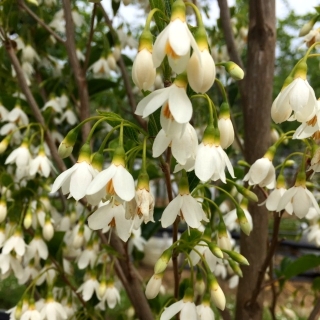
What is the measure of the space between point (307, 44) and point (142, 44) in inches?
25.5

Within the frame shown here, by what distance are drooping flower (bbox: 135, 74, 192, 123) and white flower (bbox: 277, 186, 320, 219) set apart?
1.06 feet

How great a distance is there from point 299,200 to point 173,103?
0.35m

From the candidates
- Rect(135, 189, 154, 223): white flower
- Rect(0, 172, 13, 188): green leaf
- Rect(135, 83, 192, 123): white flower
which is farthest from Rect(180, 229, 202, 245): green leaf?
Rect(0, 172, 13, 188): green leaf

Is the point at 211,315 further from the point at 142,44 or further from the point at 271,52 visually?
the point at 271,52

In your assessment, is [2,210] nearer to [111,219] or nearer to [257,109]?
[111,219]

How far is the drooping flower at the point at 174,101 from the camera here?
0.46 metres

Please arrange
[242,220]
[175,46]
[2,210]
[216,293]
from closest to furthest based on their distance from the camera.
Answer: [175,46] < [216,293] < [242,220] < [2,210]

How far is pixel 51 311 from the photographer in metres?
0.98

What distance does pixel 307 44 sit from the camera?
3.31ft

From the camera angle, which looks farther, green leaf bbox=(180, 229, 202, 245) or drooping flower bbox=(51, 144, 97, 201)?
green leaf bbox=(180, 229, 202, 245)

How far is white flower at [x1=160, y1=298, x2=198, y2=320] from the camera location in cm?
64

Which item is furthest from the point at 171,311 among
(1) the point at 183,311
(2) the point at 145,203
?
(2) the point at 145,203

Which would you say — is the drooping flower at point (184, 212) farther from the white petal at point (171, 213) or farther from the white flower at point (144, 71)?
the white flower at point (144, 71)

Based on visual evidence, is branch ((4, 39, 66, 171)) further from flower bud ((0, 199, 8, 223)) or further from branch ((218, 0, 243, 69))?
branch ((218, 0, 243, 69))
